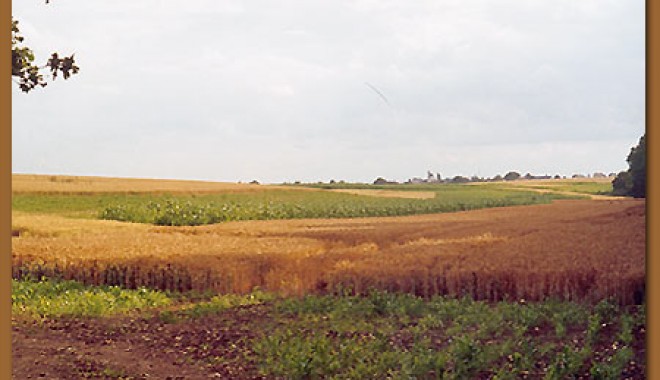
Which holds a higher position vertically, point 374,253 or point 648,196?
point 648,196

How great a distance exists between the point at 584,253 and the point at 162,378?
2028mm

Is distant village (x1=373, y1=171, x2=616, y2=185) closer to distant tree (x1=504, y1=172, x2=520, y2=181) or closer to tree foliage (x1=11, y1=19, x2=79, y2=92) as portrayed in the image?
distant tree (x1=504, y1=172, x2=520, y2=181)

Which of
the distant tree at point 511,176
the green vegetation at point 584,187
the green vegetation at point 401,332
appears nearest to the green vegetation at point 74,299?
the green vegetation at point 401,332

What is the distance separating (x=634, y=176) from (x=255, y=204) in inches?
71.5

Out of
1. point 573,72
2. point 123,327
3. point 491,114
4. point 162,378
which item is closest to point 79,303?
point 123,327

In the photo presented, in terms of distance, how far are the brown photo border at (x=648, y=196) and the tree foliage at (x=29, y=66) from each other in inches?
1.8

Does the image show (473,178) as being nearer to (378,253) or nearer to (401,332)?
(378,253)

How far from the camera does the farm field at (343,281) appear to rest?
4070 millimetres

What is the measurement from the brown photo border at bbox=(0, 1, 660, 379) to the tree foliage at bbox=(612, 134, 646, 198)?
0.11 ft

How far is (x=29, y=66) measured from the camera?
14.4 feet

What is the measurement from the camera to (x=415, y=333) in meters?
4.09

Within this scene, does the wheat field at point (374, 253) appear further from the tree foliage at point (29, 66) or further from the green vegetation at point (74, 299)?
the tree foliage at point (29, 66)

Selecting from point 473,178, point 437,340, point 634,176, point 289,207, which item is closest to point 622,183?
point 634,176

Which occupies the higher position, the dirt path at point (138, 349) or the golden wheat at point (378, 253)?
the golden wheat at point (378, 253)
